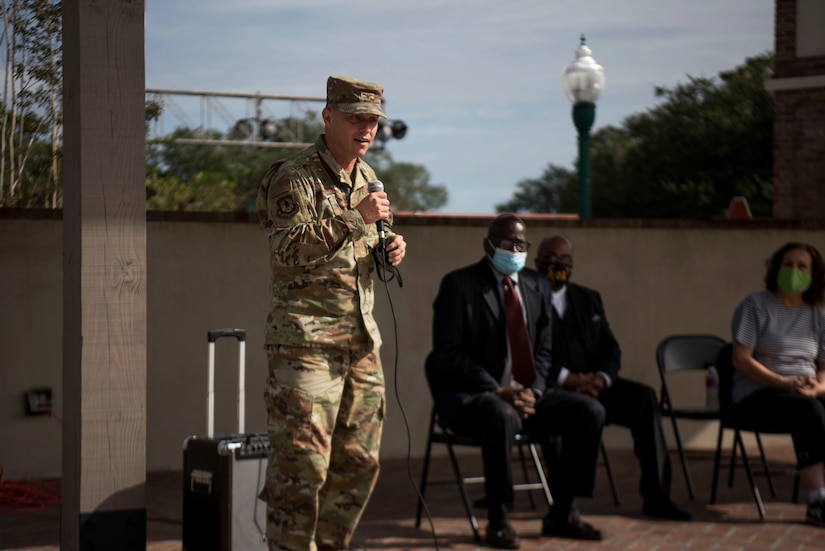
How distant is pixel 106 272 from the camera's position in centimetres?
487

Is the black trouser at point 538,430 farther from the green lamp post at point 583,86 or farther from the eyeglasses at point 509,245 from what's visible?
the green lamp post at point 583,86

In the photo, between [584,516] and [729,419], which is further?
[729,419]

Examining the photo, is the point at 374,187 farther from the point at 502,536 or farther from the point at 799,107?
the point at 799,107

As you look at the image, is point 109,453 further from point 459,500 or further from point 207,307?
point 207,307

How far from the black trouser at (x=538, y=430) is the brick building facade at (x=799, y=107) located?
406 inches

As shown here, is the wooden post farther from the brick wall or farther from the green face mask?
the brick wall

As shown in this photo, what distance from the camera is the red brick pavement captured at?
6.12 m

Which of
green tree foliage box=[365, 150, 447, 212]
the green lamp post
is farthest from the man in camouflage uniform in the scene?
green tree foliage box=[365, 150, 447, 212]

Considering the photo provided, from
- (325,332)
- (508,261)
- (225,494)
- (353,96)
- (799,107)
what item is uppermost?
(799,107)

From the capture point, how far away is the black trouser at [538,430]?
6.13m

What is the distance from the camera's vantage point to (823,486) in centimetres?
675

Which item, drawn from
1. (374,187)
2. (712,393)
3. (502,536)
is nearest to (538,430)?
(502,536)

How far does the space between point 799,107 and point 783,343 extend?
10901mm

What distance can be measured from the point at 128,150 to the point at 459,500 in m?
3.40
